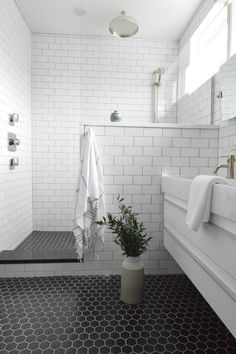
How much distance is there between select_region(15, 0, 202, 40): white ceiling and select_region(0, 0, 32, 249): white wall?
198mm

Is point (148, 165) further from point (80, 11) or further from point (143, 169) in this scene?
point (80, 11)

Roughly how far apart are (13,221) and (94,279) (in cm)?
110

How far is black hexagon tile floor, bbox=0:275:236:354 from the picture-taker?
1.41 metres

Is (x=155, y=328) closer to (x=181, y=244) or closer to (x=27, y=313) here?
(x=181, y=244)

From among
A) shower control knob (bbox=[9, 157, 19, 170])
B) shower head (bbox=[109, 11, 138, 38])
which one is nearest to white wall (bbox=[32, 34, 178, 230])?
shower head (bbox=[109, 11, 138, 38])

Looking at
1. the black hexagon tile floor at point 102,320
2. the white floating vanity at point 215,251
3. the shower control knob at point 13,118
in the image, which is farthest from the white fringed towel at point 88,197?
the shower control knob at point 13,118

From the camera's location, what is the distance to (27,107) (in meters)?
3.19

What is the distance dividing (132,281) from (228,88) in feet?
5.34

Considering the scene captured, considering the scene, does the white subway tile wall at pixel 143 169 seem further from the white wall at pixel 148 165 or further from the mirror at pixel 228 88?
the mirror at pixel 228 88

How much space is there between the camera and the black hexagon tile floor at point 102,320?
4.63 ft

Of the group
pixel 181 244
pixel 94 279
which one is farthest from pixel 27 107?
pixel 181 244

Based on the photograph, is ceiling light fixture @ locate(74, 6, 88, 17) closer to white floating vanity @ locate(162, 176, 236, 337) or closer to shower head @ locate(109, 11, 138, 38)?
shower head @ locate(109, 11, 138, 38)

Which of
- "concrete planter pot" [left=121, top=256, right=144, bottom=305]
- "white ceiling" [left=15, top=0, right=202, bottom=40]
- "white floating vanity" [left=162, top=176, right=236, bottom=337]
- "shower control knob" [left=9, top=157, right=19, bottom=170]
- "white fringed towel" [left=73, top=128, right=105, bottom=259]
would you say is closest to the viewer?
"white floating vanity" [left=162, top=176, right=236, bottom=337]

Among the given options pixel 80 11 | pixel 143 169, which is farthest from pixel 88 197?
pixel 80 11
